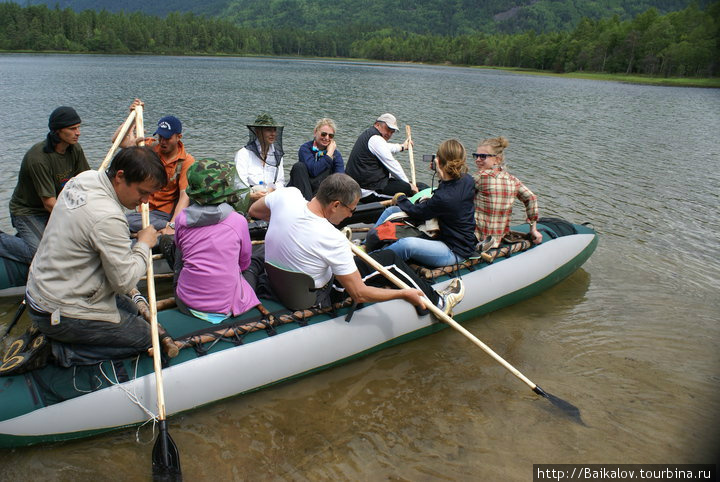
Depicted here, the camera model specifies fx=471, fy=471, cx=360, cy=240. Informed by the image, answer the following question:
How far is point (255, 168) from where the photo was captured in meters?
7.80

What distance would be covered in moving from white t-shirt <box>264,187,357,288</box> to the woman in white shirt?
125 inches

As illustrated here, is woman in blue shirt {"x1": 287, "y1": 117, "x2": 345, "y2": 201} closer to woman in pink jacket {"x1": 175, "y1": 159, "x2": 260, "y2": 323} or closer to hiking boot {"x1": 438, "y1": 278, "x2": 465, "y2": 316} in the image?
hiking boot {"x1": 438, "y1": 278, "x2": 465, "y2": 316}

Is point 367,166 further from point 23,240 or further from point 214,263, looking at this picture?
point 23,240

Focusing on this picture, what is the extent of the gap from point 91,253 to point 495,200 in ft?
16.3

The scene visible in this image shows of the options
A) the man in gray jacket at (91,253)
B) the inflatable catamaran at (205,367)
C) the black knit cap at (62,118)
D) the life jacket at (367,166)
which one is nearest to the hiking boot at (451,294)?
the inflatable catamaran at (205,367)

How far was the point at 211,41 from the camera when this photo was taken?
11819cm

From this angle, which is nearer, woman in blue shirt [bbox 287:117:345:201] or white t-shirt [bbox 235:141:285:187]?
white t-shirt [bbox 235:141:285:187]

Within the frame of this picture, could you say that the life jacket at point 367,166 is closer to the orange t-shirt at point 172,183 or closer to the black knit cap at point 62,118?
the orange t-shirt at point 172,183

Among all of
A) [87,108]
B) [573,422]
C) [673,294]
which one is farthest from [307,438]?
[87,108]

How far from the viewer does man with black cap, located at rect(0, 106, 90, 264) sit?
567cm

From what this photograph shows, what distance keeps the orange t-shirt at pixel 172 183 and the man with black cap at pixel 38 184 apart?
1.11 metres

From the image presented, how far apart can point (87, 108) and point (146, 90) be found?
9722 millimetres

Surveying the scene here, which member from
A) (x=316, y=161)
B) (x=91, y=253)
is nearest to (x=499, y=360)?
(x=91, y=253)

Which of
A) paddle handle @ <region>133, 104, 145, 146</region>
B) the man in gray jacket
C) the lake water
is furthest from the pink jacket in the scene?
paddle handle @ <region>133, 104, 145, 146</region>
